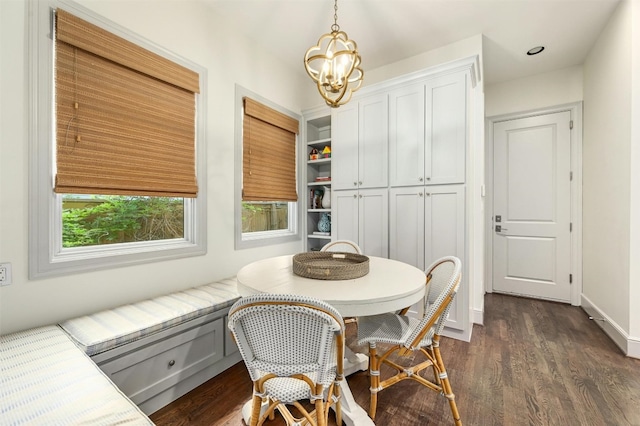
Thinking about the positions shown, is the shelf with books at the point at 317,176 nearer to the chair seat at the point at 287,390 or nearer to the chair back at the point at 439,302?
the chair back at the point at 439,302

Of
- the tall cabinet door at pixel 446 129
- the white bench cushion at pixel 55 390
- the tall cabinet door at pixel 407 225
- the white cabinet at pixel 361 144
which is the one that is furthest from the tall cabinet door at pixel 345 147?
the white bench cushion at pixel 55 390

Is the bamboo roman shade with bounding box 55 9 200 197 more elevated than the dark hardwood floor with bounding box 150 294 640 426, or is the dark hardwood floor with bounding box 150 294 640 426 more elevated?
the bamboo roman shade with bounding box 55 9 200 197

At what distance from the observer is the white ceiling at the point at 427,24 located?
2.30m

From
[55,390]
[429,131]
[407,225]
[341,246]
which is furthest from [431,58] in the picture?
[55,390]

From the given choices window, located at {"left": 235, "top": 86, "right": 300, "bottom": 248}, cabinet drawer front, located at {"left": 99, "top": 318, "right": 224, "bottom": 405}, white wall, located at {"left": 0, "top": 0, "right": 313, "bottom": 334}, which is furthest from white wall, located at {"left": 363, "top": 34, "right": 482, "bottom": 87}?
cabinet drawer front, located at {"left": 99, "top": 318, "right": 224, "bottom": 405}

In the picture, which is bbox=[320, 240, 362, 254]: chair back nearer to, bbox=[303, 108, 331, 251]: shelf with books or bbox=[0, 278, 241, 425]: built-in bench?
bbox=[303, 108, 331, 251]: shelf with books

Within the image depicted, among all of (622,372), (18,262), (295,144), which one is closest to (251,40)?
(295,144)

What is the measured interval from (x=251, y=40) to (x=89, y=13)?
4.84 feet

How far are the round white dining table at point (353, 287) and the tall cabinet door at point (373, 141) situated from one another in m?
1.41

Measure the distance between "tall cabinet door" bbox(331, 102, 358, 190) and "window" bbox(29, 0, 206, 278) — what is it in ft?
4.82

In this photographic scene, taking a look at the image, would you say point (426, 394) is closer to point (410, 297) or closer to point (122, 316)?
point (410, 297)

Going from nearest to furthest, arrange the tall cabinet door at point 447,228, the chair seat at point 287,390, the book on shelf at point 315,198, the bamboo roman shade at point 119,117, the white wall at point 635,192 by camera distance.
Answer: the chair seat at point 287,390
the bamboo roman shade at point 119,117
the white wall at point 635,192
the tall cabinet door at point 447,228
the book on shelf at point 315,198

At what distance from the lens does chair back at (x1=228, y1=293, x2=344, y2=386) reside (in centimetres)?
94

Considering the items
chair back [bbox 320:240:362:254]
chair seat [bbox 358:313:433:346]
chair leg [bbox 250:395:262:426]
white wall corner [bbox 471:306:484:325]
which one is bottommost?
white wall corner [bbox 471:306:484:325]
